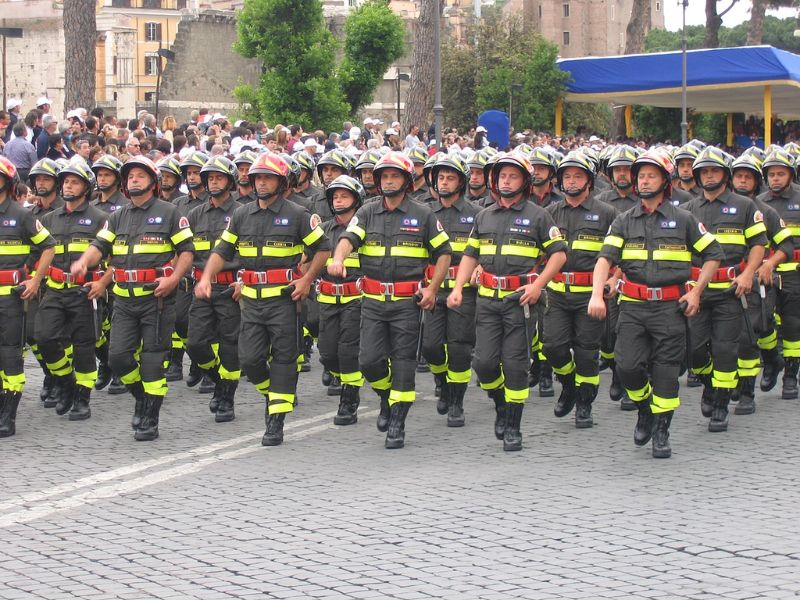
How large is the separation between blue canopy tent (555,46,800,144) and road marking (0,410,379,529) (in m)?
24.9

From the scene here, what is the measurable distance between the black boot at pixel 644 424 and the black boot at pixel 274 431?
267cm

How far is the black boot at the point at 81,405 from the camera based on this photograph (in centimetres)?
1184

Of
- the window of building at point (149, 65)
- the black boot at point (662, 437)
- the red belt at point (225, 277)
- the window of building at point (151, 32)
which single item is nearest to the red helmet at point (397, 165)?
the red belt at point (225, 277)

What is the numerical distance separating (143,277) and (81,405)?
158 centimetres

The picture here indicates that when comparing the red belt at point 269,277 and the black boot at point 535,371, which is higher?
the red belt at point 269,277

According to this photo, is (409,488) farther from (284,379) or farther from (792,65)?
(792,65)

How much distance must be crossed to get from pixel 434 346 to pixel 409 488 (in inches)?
103

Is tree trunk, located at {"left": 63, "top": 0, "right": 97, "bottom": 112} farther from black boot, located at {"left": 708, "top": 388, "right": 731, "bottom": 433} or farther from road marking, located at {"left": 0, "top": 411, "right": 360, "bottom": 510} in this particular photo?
black boot, located at {"left": 708, "top": 388, "right": 731, "bottom": 433}

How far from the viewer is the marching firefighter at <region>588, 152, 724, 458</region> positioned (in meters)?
9.97

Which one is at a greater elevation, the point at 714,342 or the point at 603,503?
the point at 714,342

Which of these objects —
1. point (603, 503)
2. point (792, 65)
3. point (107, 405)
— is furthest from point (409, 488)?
point (792, 65)

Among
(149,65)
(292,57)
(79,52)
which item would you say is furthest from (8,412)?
(149,65)

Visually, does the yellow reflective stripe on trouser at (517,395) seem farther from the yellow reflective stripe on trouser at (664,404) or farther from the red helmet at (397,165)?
the red helmet at (397,165)

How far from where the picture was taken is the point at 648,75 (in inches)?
1400
